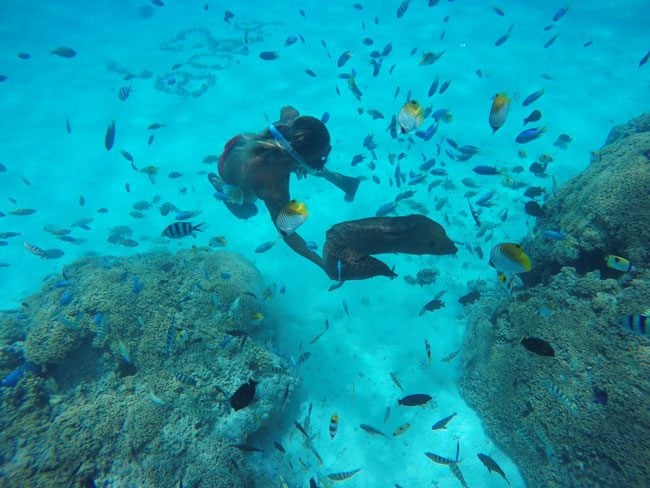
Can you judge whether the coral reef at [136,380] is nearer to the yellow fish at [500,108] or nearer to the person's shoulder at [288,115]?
the person's shoulder at [288,115]

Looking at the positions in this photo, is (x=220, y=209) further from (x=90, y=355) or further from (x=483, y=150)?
(x=483, y=150)

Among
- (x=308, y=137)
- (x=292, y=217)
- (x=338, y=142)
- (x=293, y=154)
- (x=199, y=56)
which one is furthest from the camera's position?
(x=199, y=56)

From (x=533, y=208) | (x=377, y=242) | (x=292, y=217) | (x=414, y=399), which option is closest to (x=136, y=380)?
(x=292, y=217)

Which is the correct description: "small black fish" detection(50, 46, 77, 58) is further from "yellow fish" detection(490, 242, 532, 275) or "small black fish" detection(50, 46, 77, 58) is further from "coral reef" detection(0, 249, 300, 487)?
"yellow fish" detection(490, 242, 532, 275)

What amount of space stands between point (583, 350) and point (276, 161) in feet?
17.4

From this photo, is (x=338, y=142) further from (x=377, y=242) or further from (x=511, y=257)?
(x=377, y=242)

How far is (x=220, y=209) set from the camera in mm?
14586

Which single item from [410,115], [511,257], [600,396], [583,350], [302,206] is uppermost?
[410,115]

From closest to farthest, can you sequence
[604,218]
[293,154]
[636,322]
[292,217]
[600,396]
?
[636,322] < [292,217] < [600,396] < [293,154] < [604,218]

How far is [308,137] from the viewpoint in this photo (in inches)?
183


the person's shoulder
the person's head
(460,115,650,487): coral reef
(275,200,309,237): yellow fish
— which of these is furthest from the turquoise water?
the person's shoulder

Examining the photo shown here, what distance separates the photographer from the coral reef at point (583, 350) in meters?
4.09

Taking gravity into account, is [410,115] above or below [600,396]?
above

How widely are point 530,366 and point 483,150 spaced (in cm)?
1258
